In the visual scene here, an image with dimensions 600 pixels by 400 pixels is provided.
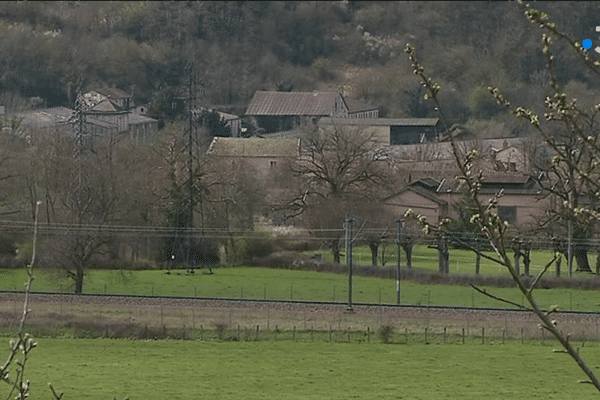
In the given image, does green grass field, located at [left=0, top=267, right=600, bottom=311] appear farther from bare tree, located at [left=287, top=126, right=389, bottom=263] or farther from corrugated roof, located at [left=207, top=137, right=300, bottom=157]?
corrugated roof, located at [left=207, top=137, right=300, bottom=157]

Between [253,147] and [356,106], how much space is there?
118ft

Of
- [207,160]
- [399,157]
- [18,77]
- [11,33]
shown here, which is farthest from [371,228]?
[11,33]

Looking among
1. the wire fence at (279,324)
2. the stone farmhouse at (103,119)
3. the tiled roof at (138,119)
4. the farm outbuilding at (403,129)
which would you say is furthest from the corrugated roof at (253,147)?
the wire fence at (279,324)

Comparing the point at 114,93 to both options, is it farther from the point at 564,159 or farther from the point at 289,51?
the point at 564,159

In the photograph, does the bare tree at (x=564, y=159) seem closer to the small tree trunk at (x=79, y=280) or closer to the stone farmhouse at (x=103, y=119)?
the small tree trunk at (x=79, y=280)

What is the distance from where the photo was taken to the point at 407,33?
5251 inches

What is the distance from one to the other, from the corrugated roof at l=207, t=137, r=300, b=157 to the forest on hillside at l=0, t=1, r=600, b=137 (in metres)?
27.4

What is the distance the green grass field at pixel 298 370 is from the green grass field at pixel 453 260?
11.3 metres

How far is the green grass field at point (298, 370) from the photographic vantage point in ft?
77.3

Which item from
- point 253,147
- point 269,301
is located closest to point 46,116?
point 253,147

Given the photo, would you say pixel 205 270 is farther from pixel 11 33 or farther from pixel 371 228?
pixel 11 33

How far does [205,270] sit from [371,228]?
21.6 feet

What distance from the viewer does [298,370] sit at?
83.6ft

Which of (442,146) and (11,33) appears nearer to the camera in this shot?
(442,146)
